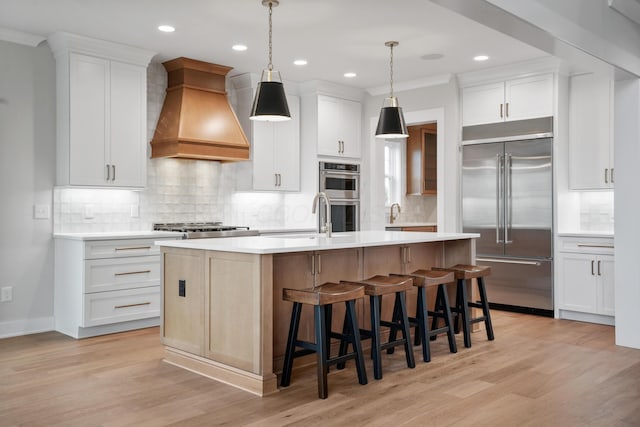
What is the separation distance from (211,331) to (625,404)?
2386 millimetres

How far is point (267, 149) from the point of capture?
21.3ft

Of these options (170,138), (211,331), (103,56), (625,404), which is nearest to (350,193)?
(170,138)

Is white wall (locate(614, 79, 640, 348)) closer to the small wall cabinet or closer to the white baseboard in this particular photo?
the small wall cabinet

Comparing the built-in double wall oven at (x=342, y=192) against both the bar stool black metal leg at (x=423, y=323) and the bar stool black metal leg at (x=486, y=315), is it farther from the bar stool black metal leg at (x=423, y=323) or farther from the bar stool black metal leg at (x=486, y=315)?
the bar stool black metal leg at (x=423, y=323)

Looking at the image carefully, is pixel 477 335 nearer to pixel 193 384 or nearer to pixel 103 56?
pixel 193 384

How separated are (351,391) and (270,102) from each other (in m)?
1.90

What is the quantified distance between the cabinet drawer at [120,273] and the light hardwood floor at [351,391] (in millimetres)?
527

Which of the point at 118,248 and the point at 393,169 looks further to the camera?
the point at 393,169

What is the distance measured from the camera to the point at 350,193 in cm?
707

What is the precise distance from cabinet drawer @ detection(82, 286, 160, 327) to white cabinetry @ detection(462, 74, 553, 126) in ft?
12.2

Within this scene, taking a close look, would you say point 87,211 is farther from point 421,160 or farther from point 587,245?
point 421,160

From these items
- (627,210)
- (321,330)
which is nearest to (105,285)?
(321,330)

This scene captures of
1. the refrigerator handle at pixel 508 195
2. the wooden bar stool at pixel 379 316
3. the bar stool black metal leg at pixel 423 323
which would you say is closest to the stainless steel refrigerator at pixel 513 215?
the refrigerator handle at pixel 508 195

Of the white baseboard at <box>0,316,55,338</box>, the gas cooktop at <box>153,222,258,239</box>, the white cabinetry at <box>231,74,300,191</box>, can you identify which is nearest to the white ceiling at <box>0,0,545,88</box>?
the white cabinetry at <box>231,74,300,191</box>
